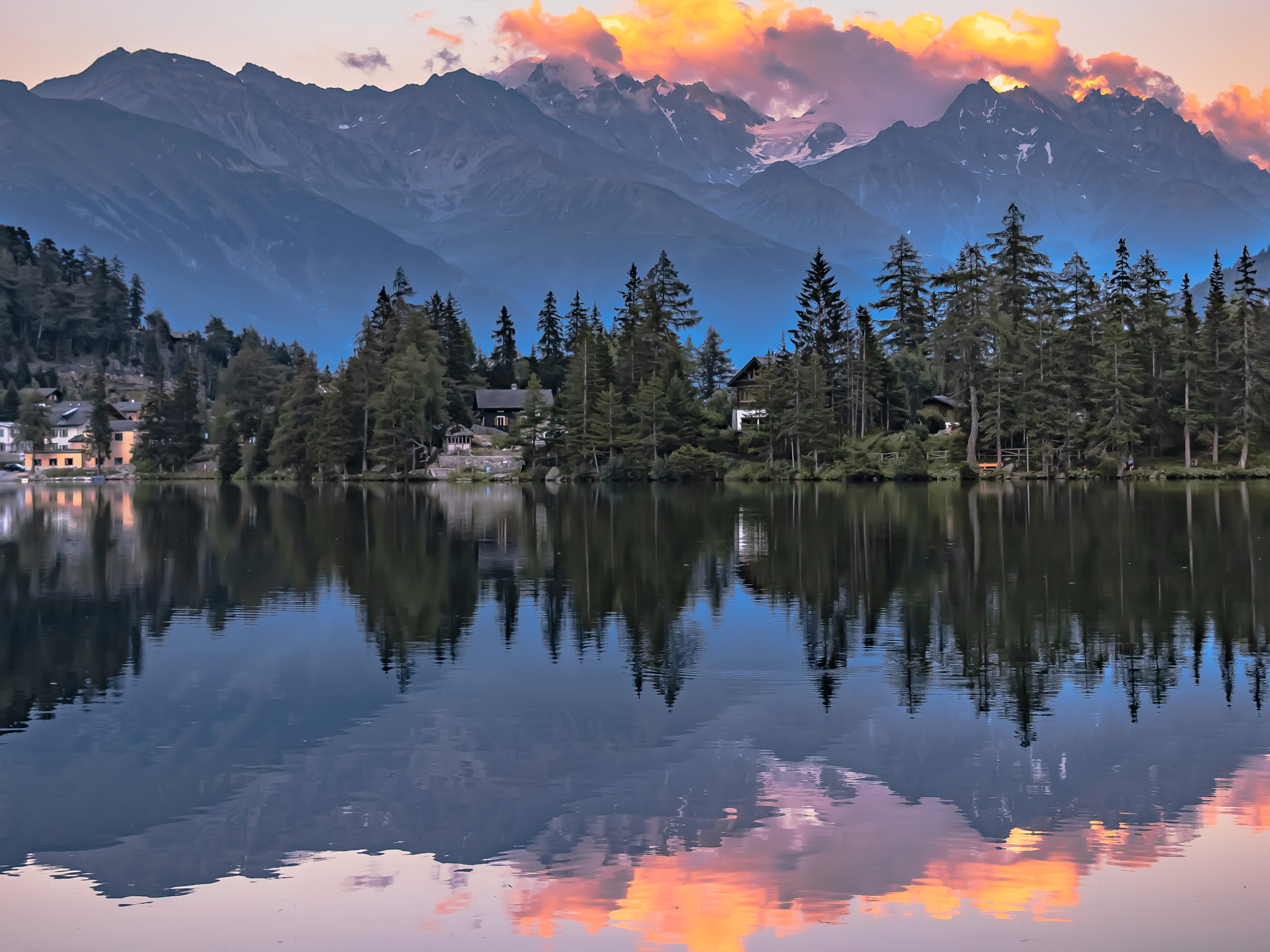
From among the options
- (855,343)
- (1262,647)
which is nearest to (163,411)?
(855,343)

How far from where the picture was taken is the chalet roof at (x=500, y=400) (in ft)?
552

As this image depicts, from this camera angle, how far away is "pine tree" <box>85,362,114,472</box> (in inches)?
7451

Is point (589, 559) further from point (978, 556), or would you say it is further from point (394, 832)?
point (394, 832)

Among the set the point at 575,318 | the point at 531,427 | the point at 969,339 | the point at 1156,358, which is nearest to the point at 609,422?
the point at 531,427

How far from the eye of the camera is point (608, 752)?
16812 millimetres

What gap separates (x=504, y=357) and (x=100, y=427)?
6560cm

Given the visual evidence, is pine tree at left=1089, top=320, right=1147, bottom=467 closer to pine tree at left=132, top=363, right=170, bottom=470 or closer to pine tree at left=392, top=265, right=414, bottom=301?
pine tree at left=392, top=265, right=414, bottom=301

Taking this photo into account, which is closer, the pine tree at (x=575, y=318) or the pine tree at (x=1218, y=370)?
the pine tree at (x=1218, y=370)

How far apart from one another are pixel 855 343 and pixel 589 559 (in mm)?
95443

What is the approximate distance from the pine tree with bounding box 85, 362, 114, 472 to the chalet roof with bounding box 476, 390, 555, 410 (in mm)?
65526

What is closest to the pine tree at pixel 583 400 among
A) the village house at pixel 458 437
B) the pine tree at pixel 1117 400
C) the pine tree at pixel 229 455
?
the village house at pixel 458 437

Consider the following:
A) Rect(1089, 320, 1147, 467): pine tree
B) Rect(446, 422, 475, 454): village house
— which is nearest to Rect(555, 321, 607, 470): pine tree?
Rect(446, 422, 475, 454): village house

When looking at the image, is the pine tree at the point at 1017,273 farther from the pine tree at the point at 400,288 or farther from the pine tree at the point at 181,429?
the pine tree at the point at 181,429

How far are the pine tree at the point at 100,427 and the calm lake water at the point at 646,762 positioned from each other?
16679 cm
